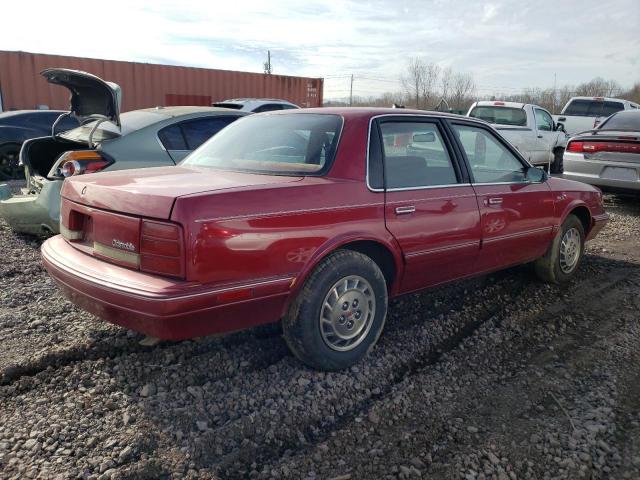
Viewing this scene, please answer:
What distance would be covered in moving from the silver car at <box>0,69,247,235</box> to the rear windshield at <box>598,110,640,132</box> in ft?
21.3

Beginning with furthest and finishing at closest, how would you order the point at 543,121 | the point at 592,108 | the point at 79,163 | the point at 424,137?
the point at 592,108 → the point at 543,121 → the point at 79,163 → the point at 424,137

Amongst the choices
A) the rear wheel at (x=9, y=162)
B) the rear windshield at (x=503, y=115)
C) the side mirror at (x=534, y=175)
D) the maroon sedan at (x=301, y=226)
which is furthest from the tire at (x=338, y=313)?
the rear windshield at (x=503, y=115)

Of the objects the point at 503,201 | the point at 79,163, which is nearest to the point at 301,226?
the point at 503,201

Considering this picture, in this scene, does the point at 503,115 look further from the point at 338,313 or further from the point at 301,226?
the point at 301,226

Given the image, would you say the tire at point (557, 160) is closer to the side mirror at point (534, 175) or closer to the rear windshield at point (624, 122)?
the rear windshield at point (624, 122)

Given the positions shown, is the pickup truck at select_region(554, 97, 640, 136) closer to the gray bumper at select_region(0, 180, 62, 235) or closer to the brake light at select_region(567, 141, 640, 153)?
the brake light at select_region(567, 141, 640, 153)

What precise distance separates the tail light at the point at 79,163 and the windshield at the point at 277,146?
1562 millimetres

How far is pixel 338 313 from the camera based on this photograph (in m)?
3.01

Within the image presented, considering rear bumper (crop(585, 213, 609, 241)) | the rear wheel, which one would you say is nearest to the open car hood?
the rear wheel

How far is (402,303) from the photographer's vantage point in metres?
4.19

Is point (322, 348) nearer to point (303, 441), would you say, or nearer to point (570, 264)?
point (303, 441)

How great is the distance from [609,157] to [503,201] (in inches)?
192

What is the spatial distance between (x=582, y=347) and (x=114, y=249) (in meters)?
3.05

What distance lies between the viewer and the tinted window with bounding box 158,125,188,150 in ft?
17.3
